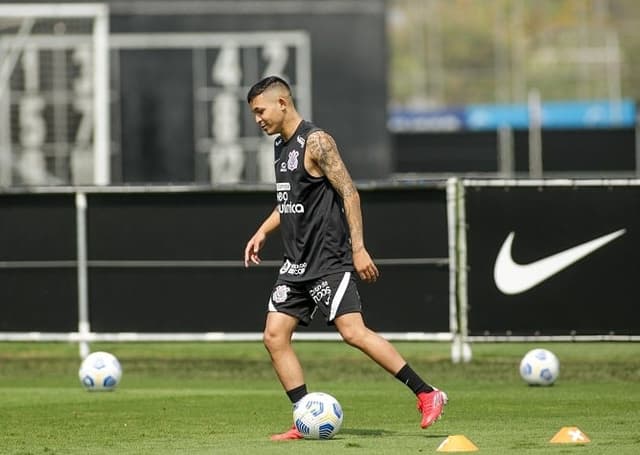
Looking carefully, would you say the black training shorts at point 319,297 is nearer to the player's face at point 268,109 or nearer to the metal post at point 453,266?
the player's face at point 268,109

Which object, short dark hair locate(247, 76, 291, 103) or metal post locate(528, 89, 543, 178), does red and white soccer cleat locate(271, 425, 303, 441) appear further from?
metal post locate(528, 89, 543, 178)

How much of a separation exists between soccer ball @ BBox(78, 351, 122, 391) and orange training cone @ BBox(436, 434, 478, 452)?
553 centimetres

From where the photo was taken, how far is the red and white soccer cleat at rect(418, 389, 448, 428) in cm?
1043

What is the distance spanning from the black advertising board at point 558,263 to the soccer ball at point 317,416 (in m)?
6.62

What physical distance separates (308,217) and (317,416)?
4.25 feet

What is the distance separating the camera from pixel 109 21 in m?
29.4

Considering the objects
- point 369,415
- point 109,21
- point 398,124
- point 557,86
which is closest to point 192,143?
point 109,21

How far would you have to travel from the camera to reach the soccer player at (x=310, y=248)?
1051cm

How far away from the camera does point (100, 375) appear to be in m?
14.5

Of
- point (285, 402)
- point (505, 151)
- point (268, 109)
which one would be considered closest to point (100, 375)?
point (285, 402)

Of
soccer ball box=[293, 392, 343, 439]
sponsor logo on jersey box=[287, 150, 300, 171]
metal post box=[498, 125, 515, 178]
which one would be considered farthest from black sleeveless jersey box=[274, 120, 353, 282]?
metal post box=[498, 125, 515, 178]

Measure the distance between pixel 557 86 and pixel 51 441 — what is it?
6333cm

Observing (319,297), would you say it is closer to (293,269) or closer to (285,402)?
(293,269)

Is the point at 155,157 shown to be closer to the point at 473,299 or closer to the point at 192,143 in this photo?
the point at 192,143
